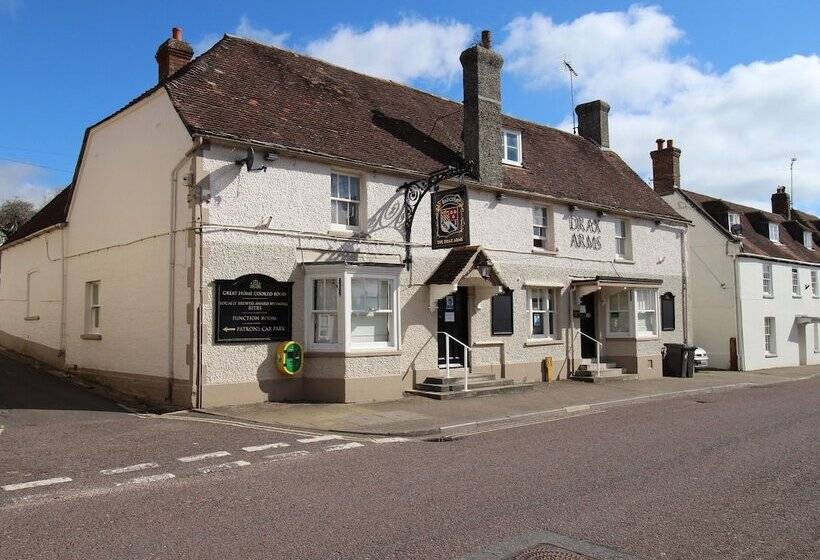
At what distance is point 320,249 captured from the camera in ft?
47.3

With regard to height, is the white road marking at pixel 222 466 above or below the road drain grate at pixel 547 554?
below

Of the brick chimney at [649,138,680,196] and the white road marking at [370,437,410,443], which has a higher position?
the brick chimney at [649,138,680,196]

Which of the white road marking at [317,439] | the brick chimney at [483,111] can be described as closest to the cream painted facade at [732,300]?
the brick chimney at [483,111]

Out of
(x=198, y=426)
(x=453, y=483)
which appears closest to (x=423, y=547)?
(x=453, y=483)

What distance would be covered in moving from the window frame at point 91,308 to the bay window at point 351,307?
6.00 metres

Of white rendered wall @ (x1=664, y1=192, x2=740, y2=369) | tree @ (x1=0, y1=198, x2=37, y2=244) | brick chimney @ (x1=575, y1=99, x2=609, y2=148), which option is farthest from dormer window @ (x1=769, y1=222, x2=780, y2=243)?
tree @ (x1=0, y1=198, x2=37, y2=244)

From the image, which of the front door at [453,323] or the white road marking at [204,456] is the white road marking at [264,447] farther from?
the front door at [453,323]

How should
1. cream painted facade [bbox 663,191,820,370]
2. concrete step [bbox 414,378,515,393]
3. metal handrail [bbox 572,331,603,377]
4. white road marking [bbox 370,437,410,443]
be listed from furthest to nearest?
cream painted facade [bbox 663,191,820,370]
metal handrail [bbox 572,331,603,377]
concrete step [bbox 414,378,515,393]
white road marking [bbox 370,437,410,443]

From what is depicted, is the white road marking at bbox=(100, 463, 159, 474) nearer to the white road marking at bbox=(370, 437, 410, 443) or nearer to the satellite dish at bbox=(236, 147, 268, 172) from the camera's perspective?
the white road marking at bbox=(370, 437, 410, 443)

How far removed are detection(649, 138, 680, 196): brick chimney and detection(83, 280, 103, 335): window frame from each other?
23.0 metres

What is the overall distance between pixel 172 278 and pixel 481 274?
6.99 metres

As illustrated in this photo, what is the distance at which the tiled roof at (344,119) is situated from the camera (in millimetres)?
14016

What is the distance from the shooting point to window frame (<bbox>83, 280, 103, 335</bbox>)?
16.5 m

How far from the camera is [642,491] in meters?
6.91
